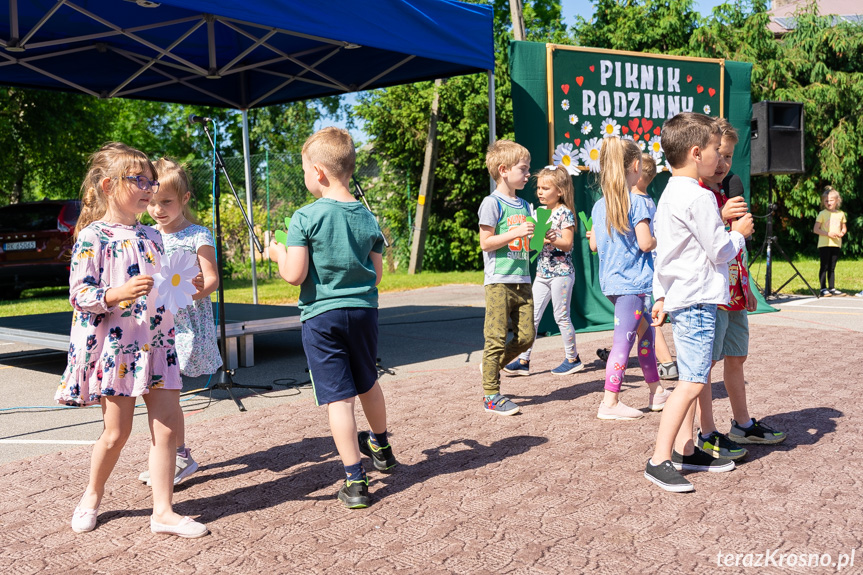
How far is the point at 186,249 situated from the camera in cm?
378

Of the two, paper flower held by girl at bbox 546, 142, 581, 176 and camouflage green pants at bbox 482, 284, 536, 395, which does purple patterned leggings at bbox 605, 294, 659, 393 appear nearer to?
camouflage green pants at bbox 482, 284, 536, 395

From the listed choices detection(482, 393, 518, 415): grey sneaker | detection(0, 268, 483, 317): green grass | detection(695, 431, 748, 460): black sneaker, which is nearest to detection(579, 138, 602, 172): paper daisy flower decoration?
detection(482, 393, 518, 415): grey sneaker

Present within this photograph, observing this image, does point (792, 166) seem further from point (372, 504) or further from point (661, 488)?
point (372, 504)

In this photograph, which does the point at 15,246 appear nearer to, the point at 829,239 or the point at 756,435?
the point at 756,435

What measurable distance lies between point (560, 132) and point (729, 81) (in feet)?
10.6

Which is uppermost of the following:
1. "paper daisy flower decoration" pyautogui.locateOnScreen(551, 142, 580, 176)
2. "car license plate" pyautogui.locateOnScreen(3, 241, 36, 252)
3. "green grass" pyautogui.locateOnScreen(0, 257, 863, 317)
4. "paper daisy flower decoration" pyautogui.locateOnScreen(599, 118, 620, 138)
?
"paper daisy flower decoration" pyautogui.locateOnScreen(599, 118, 620, 138)

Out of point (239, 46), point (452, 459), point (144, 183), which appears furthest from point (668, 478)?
point (239, 46)

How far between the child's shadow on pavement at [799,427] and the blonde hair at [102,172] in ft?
10.4

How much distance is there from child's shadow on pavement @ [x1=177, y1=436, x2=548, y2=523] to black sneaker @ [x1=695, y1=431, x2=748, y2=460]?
0.90m

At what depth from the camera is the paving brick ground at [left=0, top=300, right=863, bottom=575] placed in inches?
113

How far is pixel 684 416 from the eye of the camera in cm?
355

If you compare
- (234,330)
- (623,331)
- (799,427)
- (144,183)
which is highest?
(144,183)

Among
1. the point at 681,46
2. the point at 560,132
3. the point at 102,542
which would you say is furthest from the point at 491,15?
the point at 681,46

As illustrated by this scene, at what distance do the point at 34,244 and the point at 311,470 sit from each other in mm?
12050
